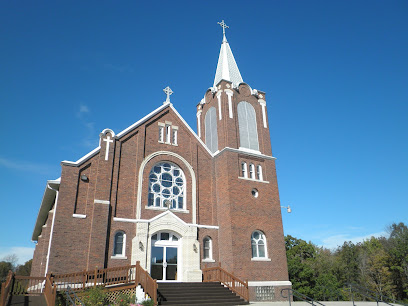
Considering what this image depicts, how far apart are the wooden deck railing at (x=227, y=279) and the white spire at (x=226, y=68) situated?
14.2 m

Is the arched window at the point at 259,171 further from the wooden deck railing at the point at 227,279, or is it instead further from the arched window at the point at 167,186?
the wooden deck railing at the point at 227,279

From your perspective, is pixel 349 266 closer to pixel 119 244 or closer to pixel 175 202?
pixel 175 202

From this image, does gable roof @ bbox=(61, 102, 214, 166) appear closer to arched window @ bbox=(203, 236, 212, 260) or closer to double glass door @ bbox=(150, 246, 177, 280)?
arched window @ bbox=(203, 236, 212, 260)

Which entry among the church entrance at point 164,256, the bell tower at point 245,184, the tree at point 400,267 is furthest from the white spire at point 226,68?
the tree at point 400,267

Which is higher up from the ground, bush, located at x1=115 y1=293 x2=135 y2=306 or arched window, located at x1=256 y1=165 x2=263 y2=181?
arched window, located at x1=256 y1=165 x2=263 y2=181

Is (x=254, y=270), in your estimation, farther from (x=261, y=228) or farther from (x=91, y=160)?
(x=91, y=160)

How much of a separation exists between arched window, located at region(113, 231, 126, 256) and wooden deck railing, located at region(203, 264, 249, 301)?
4.88 metres

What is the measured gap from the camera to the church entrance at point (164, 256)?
1827 cm

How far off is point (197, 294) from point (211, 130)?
40.7ft

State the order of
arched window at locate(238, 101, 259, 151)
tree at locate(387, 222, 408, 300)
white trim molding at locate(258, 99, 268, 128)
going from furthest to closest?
tree at locate(387, 222, 408, 300) → white trim molding at locate(258, 99, 268, 128) → arched window at locate(238, 101, 259, 151)

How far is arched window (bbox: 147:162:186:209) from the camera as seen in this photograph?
20.0 meters

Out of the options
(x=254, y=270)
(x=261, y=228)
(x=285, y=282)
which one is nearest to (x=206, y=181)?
(x=261, y=228)

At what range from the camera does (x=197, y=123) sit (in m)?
27.2

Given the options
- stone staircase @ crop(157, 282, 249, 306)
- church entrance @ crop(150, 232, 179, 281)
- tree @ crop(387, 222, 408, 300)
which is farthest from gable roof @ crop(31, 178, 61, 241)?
tree @ crop(387, 222, 408, 300)
